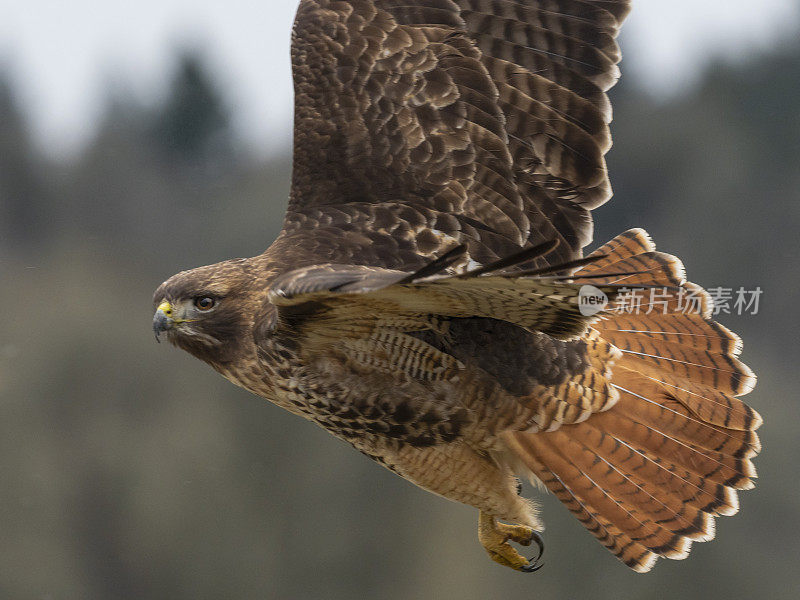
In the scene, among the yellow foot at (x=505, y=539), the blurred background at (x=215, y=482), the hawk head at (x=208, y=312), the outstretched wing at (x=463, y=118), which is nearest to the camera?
the hawk head at (x=208, y=312)

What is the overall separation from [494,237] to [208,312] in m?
1.26

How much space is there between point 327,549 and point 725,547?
8.34 meters

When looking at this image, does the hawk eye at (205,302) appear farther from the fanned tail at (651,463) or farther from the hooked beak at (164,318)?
the fanned tail at (651,463)

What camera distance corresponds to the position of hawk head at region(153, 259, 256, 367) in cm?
491

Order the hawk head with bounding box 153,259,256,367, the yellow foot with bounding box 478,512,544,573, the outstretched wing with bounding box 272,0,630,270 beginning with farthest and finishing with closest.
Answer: the yellow foot with bounding box 478,512,544,573 < the outstretched wing with bounding box 272,0,630,270 < the hawk head with bounding box 153,259,256,367

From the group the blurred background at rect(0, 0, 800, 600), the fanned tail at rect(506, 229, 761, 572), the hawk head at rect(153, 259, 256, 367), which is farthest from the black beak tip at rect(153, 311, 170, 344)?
the blurred background at rect(0, 0, 800, 600)

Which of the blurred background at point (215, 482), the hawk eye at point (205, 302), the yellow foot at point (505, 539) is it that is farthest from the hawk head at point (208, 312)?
the blurred background at point (215, 482)

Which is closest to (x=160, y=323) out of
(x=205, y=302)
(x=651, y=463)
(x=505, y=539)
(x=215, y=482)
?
(x=205, y=302)

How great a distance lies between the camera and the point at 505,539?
18.6 ft

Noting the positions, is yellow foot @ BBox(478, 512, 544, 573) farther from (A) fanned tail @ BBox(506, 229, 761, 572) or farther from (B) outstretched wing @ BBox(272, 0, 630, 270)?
(B) outstretched wing @ BBox(272, 0, 630, 270)

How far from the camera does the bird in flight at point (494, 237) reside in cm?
496

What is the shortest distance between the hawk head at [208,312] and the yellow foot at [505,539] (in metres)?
1.56

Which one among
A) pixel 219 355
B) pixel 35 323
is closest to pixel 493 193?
pixel 219 355

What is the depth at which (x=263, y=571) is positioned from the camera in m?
24.4
